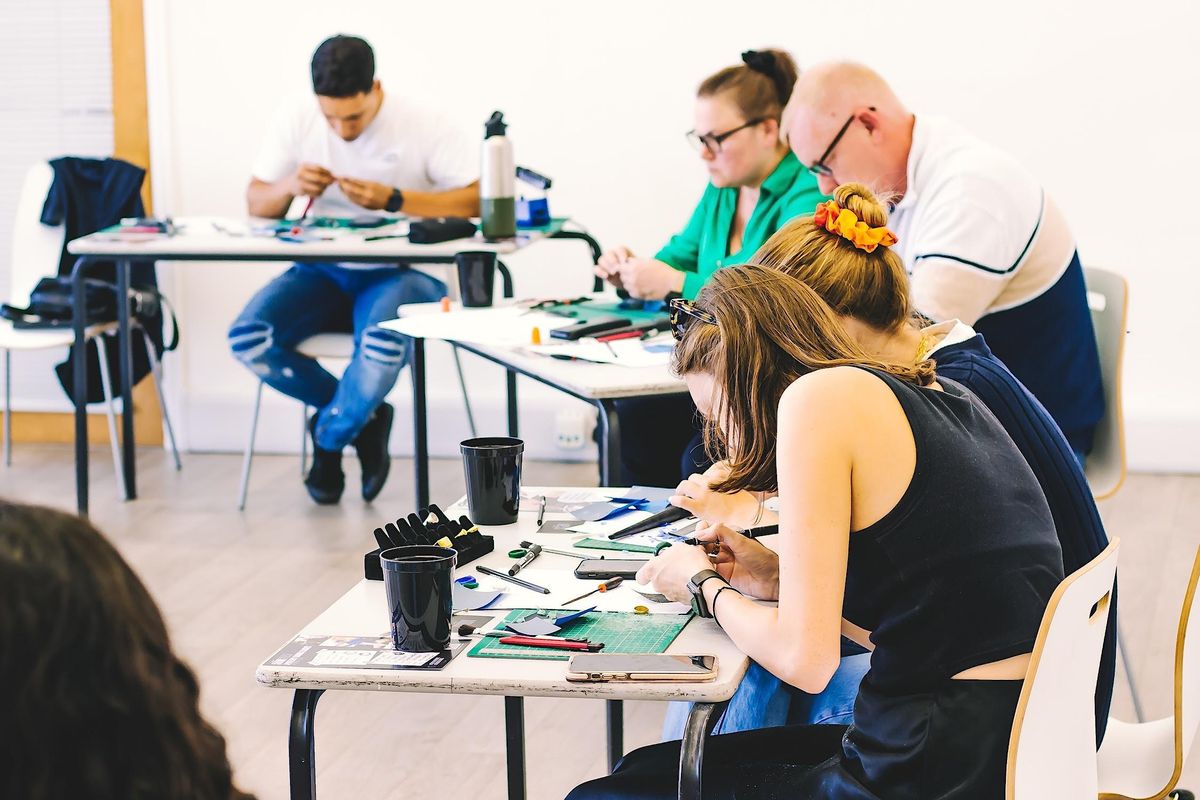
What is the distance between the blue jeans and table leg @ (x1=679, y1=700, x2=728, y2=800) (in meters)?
0.42

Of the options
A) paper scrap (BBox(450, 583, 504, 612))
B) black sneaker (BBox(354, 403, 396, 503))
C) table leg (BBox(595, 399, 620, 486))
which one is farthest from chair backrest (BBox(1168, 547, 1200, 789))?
black sneaker (BBox(354, 403, 396, 503))

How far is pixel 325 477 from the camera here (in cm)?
421

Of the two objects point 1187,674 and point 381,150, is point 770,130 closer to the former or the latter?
point 381,150

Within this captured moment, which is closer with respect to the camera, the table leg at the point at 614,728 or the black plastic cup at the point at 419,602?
the black plastic cup at the point at 419,602

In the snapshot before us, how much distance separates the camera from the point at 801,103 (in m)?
2.79

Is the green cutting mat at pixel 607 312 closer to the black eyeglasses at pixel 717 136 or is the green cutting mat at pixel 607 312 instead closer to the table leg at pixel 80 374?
the black eyeglasses at pixel 717 136

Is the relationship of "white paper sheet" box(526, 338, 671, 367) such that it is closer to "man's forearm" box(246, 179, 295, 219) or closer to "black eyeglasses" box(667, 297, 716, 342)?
"black eyeglasses" box(667, 297, 716, 342)

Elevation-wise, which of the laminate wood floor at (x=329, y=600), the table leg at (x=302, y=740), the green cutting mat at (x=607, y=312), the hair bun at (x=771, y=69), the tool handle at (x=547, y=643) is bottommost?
the laminate wood floor at (x=329, y=600)

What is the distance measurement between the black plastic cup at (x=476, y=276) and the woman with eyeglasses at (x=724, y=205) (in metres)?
0.25

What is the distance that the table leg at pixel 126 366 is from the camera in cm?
394

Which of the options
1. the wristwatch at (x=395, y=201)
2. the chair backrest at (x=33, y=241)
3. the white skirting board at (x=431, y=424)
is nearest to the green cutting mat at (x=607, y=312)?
the wristwatch at (x=395, y=201)

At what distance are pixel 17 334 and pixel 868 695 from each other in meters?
3.51

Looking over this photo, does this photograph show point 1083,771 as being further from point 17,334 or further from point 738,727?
point 17,334

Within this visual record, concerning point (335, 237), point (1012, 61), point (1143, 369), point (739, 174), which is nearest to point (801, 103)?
point (739, 174)
